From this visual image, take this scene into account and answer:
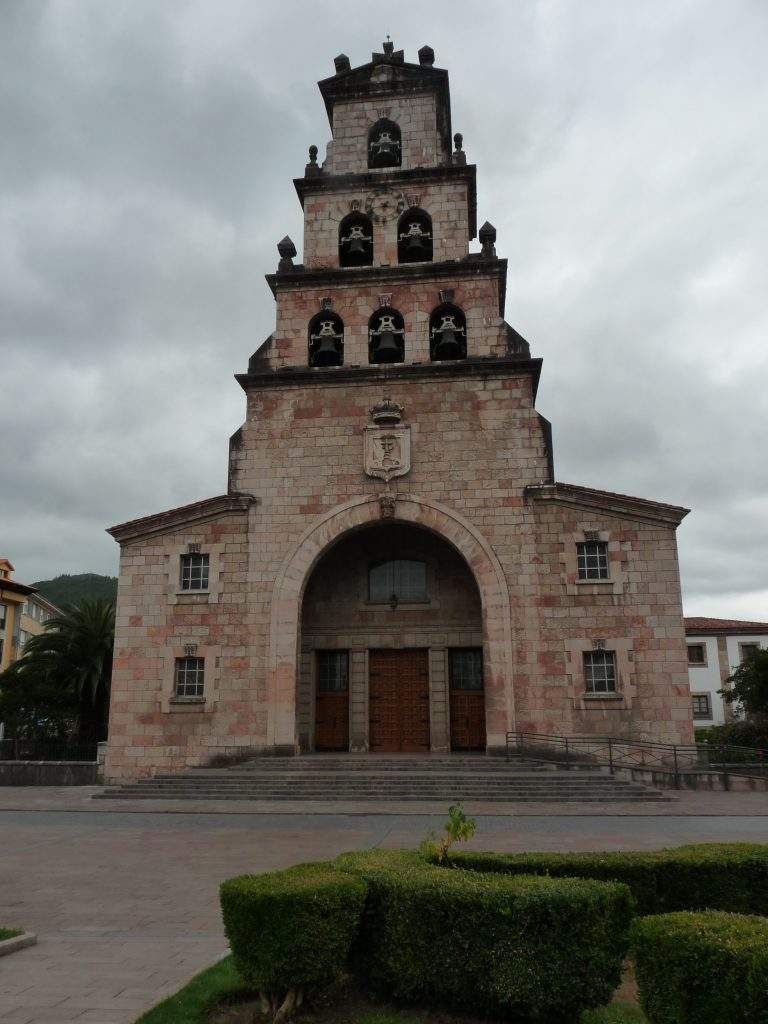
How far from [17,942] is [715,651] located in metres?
50.0

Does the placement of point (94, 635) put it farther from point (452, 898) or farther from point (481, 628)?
point (452, 898)

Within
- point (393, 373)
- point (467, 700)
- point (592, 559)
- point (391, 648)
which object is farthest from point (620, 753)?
point (393, 373)

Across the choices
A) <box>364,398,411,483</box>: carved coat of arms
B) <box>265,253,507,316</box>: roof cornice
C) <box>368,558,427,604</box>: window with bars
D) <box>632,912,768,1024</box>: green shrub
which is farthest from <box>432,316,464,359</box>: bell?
<box>632,912,768,1024</box>: green shrub

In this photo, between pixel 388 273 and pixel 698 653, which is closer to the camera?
pixel 388 273

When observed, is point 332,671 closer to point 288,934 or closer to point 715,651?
point 288,934

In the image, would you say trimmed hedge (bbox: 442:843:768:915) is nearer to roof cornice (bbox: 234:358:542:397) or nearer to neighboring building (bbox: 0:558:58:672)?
roof cornice (bbox: 234:358:542:397)

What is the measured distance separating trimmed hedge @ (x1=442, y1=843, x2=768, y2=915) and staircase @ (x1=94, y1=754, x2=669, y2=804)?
1017cm

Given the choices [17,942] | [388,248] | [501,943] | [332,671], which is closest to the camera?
[501,943]

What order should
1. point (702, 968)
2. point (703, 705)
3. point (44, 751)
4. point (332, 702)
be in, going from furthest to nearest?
point (703, 705)
point (44, 751)
point (332, 702)
point (702, 968)

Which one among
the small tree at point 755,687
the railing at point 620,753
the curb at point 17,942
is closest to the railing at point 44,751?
the railing at point 620,753

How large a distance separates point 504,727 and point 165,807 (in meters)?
8.14

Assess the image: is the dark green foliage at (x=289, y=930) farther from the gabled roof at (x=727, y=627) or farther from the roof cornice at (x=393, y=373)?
the gabled roof at (x=727, y=627)

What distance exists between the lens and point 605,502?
2086 cm

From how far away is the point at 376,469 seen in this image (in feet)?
71.1
